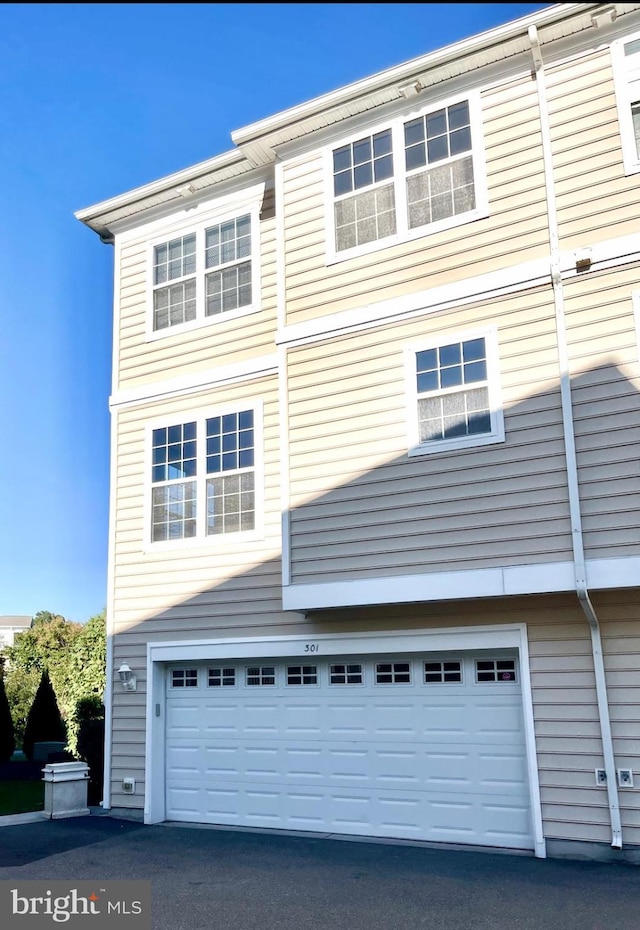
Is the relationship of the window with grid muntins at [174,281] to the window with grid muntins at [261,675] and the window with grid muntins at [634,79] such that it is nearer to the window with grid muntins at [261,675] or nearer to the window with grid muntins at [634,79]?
the window with grid muntins at [261,675]

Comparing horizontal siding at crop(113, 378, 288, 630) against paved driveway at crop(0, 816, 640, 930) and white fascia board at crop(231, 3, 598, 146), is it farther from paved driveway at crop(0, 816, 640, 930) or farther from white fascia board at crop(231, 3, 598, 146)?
white fascia board at crop(231, 3, 598, 146)

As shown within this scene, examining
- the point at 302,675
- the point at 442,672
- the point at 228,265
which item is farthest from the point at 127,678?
the point at 228,265

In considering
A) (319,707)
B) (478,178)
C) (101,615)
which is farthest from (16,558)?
(478,178)

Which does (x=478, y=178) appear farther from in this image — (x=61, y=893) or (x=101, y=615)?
(x=101, y=615)

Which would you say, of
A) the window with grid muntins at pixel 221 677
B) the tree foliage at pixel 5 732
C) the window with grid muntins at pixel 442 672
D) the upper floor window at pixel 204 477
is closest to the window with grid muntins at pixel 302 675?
the window with grid muntins at pixel 221 677

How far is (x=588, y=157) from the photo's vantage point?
8.13 meters

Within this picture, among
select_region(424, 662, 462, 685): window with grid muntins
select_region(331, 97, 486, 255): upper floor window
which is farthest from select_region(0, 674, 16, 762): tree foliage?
select_region(331, 97, 486, 255): upper floor window

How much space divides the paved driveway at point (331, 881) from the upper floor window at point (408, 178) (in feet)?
20.8

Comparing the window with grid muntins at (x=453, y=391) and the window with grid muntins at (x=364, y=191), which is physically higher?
the window with grid muntins at (x=364, y=191)

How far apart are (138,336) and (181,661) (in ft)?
15.0

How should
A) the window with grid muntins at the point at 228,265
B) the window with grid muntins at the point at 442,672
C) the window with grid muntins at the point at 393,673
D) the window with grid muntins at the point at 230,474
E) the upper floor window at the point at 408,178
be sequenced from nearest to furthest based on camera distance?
the window with grid muntins at the point at 442,672, the upper floor window at the point at 408,178, the window with grid muntins at the point at 393,673, the window with grid muntins at the point at 230,474, the window with grid muntins at the point at 228,265

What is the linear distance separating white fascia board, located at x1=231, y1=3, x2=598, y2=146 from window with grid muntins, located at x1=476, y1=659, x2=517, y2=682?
6269mm

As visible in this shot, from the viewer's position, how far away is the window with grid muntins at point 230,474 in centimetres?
1017

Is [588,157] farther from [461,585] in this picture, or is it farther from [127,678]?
[127,678]
